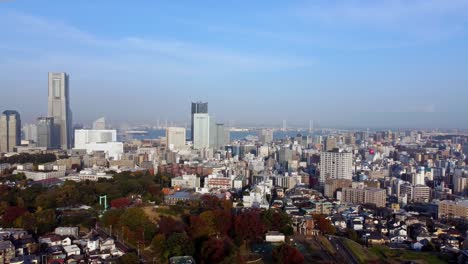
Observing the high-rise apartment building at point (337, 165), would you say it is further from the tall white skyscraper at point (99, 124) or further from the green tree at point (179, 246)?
the tall white skyscraper at point (99, 124)

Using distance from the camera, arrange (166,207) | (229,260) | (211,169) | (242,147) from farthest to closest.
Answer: (242,147) < (211,169) < (166,207) < (229,260)

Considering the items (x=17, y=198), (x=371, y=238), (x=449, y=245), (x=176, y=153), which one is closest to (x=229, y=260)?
(x=371, y=238)

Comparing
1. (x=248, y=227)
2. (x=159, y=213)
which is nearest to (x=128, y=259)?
(x=248, y=227)

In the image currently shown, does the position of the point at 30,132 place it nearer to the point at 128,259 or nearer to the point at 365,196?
the point at 365,196

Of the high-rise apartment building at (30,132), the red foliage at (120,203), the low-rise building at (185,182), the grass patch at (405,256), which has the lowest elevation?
the grass patch at (405,256)

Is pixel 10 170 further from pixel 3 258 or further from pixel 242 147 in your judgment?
pixel 242 147

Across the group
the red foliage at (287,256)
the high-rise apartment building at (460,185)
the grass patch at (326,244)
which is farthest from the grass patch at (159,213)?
the high-rise apartment building at (460,185)
